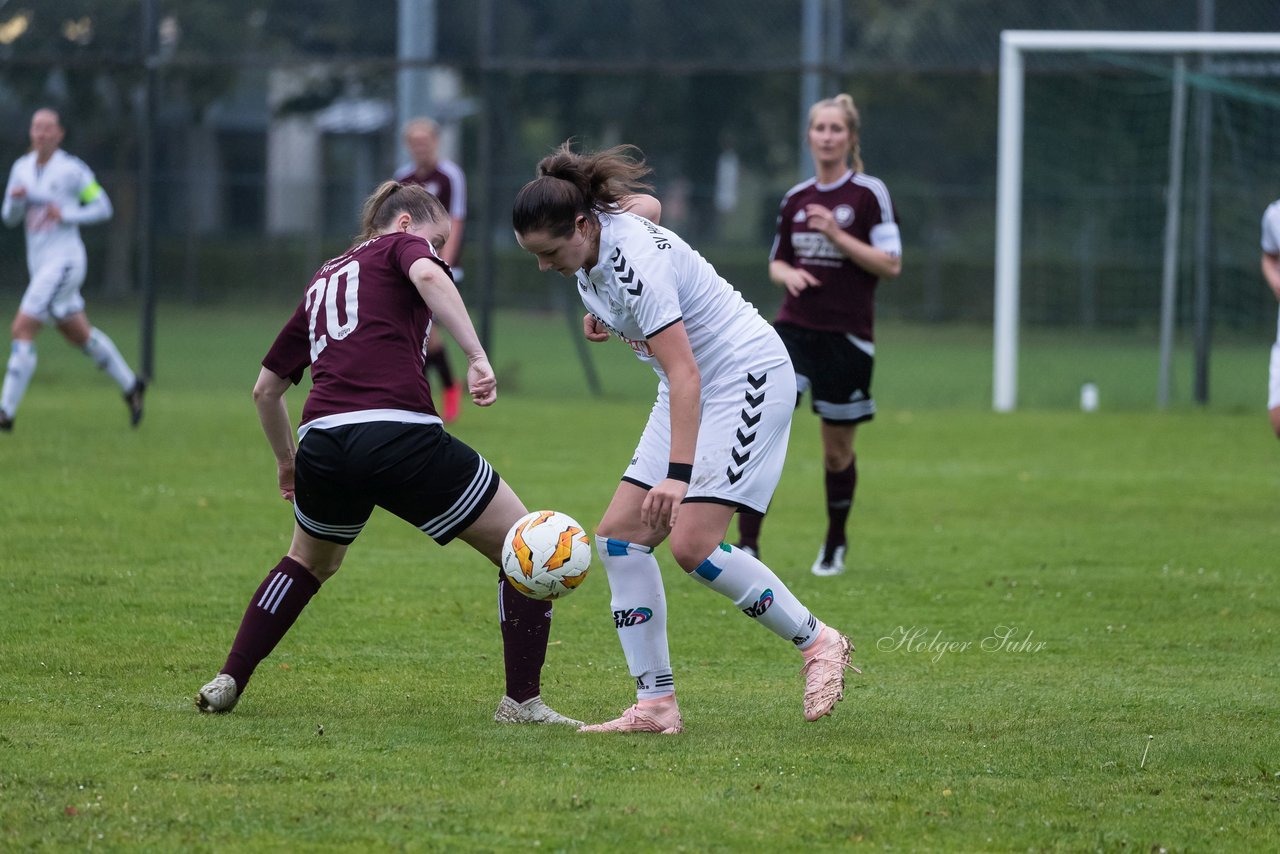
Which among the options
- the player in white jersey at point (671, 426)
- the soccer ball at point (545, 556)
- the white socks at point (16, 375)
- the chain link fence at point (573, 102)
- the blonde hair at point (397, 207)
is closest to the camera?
the player in white jersey at point (671, 426)

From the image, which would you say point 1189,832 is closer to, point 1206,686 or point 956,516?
point 1206,686

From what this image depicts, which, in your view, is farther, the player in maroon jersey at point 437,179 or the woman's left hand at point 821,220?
the player in maroon jersey at point 437,179

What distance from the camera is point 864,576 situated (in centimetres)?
802

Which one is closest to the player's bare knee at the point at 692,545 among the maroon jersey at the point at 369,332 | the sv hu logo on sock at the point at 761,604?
the sv hu logo on sock at the point at 761,604

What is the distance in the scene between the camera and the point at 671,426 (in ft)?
15.7

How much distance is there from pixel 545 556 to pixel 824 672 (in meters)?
0.93

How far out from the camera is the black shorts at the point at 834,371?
8.26 meters

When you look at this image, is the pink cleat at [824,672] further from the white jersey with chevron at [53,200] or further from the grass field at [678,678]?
the white jersey with chevron at [53,200]

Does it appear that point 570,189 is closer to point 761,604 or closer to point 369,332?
point 369,332

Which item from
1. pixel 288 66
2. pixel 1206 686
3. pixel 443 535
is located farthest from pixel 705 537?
pixel 288 66

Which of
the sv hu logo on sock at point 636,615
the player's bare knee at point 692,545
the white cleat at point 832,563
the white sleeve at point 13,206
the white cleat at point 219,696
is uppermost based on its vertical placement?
the white sleeve at point 13,206

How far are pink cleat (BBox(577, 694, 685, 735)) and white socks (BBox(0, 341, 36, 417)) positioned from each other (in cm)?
842

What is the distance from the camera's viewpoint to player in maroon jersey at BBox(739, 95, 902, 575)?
8.25 metres

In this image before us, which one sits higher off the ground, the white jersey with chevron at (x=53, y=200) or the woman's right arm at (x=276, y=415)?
the white jersey with chevron at (x=53, y=200)
